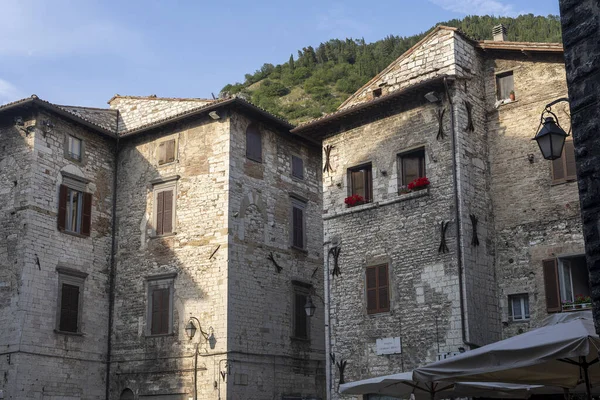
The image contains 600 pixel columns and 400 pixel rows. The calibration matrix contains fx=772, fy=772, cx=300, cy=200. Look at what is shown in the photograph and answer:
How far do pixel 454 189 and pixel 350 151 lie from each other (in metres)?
3.38

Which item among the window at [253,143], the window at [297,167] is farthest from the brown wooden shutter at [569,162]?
the window at [297,167]

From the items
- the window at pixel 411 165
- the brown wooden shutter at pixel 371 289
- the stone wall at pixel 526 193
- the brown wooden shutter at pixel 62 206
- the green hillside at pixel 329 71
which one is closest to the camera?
the stone wall at pixel 526 193

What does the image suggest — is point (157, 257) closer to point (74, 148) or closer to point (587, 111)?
point (74, 148)

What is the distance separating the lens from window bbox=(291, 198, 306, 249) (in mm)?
23812

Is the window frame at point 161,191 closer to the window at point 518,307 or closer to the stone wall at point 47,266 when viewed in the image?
the stone wall at point 47,266

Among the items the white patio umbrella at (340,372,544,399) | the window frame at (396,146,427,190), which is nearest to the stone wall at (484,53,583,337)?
the window frame at (396,146,427,190)

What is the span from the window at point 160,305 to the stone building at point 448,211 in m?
5.38

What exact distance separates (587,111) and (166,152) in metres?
18.4

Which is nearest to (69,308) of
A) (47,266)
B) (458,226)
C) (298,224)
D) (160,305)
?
(47,266)

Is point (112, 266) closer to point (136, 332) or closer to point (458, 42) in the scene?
point (136, 332)

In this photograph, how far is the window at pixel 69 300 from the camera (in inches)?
843

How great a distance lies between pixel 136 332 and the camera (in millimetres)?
22406

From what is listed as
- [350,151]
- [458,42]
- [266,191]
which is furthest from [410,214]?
[266,191]

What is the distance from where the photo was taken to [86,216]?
74.7 ft
